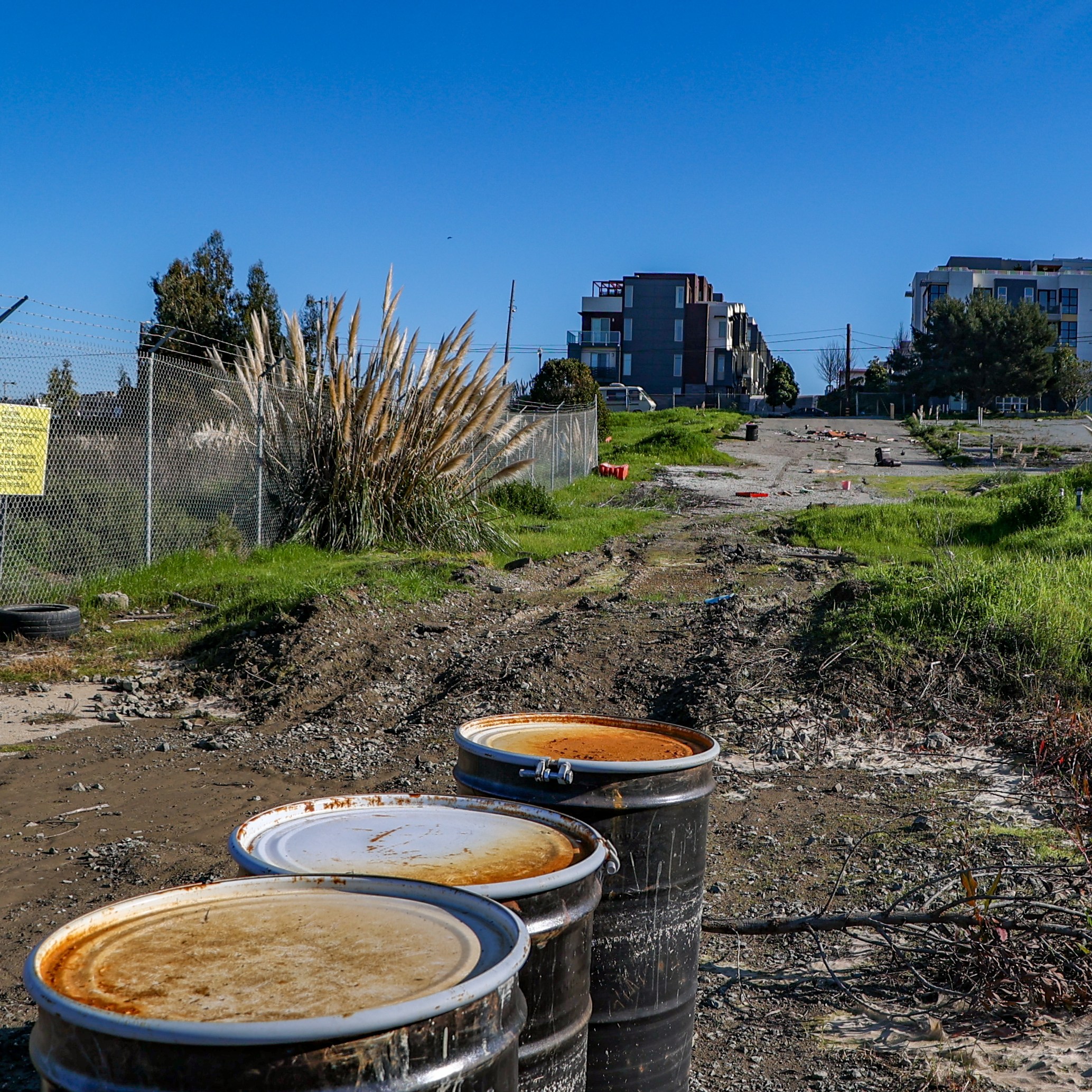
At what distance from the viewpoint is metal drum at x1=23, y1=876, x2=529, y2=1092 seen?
1378 millimetres

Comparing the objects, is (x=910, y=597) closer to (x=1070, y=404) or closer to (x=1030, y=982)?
(x=1030, y=982)

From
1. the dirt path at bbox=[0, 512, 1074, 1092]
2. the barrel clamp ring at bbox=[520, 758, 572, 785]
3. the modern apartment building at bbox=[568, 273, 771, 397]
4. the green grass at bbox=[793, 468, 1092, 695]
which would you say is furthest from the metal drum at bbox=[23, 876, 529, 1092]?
the modern apartment building at bbox=[568, 273, 771, 397]

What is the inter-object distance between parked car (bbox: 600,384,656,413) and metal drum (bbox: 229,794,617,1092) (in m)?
60.7

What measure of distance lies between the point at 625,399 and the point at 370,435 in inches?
2015

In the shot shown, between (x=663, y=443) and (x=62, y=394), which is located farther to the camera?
(x=663, y=443)

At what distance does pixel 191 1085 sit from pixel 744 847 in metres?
3.96

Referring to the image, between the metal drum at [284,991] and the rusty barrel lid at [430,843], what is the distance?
0.42 ft

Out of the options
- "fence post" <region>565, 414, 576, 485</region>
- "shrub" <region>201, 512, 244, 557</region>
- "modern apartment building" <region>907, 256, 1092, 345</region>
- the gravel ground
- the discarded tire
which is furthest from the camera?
"modern apartment building" <region>907, 256, 1092, 345</region>

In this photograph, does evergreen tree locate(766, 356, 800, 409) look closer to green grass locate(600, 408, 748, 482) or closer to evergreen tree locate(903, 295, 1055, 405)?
evergreen tree locate(903, 295, 1055, 405)

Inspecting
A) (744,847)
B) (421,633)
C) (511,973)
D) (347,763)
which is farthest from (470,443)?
(511,973)

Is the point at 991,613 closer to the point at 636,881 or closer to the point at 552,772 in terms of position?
the point at 636,881

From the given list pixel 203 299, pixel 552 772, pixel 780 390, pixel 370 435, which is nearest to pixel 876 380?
pixel 780 390

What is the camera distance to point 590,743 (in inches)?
118

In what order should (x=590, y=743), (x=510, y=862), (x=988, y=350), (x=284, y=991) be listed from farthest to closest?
(x=988, y=350) → (x=590, y=743) → (x=510, y=862) → (x=284, y=991)
